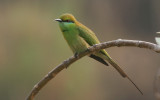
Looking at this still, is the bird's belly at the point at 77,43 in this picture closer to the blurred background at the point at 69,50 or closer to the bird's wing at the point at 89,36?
the bird's wing at the point at 89,36

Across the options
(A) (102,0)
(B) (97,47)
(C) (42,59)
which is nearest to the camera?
(B) (97,47)

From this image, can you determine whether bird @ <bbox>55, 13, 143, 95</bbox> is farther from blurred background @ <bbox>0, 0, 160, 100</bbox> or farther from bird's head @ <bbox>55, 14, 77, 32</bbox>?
blurred background @ <bbox>0, 0, 160, 100</bbox>

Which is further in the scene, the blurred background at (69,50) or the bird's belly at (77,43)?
the blurred background at (69,50)

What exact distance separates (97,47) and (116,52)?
2918mm

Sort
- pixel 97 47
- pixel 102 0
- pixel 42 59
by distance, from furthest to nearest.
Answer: pixel 102 0 < pixel 42 59 < pixel 97 47

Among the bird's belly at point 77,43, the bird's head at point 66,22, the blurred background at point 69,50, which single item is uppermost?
the bird's head at point 66,22

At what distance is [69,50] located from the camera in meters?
4.17

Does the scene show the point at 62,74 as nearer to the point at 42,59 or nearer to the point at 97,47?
the point at 42,59

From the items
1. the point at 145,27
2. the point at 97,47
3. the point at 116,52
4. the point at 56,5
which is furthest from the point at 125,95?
the point at 97,47

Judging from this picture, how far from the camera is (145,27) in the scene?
4.52m

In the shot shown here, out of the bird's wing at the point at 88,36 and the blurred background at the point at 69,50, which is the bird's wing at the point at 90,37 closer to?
the bird's wing at the point at 88,36

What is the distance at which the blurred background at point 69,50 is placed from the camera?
4211 millimetres

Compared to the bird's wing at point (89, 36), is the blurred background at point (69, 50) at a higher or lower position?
lower

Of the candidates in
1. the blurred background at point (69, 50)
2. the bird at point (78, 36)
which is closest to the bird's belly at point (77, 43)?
the bird at point (78, 36)
